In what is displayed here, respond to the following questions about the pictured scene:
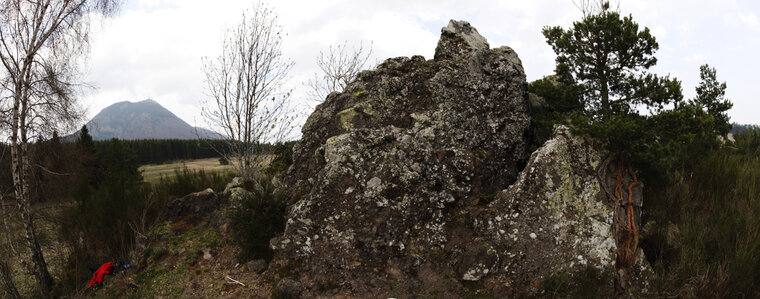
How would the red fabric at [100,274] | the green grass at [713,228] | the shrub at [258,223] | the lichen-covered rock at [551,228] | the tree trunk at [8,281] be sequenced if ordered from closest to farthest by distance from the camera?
the green grass at [713,228] < the lichen-covered rock at [551,228] < the shrub at [258,223] < the red fabric at [100,274] < the tree trunk at [8,281]

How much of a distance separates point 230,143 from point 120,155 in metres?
20.1

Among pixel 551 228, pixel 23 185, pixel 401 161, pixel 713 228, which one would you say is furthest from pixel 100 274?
pixel 713 228

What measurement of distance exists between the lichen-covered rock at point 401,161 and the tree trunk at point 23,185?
4975 millimetres

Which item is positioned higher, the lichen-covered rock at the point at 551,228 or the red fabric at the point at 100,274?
the lichen-covered rock at the point at 551,228

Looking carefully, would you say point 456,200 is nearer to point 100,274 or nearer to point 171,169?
point 100,274

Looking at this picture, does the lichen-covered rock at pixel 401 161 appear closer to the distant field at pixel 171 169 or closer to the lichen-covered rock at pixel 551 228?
the lichen-covered rock at pixel 551 228

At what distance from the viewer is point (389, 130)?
593 centimetres

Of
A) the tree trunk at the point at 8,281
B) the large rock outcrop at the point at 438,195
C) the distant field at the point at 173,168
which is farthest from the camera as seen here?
the distant field at the point at 173,168

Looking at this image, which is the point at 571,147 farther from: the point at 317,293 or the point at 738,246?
the point at 317,293

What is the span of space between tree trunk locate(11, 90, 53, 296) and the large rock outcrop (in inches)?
197

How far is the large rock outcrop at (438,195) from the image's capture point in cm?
467

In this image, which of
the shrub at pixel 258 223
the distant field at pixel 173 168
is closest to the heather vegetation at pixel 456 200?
the shrub at pixel 258 223

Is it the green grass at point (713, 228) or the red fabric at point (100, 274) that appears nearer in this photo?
the green grass at point (713, 228)

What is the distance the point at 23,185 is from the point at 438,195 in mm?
7722
